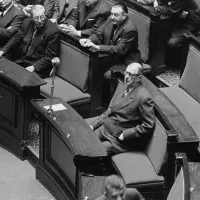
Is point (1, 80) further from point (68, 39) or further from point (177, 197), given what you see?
point (177, 197)

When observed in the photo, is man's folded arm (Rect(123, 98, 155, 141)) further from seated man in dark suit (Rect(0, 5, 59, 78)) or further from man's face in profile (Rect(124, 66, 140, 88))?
seated man in dark suit (Rect(0, 5, 59, 78))

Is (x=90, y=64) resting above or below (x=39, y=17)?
below

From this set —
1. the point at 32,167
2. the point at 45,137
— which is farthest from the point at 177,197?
the point at 32,167

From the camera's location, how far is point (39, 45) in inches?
224

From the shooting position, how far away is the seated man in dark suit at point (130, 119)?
4.33 m

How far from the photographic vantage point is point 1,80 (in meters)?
5.26

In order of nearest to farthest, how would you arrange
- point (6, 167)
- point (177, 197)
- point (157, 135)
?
point (177, 197), point (157, 135), point (6, 167)

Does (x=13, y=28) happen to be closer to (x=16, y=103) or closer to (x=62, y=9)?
(x=62, y=9)

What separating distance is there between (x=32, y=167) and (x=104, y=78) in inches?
38.5

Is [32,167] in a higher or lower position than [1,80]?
lower

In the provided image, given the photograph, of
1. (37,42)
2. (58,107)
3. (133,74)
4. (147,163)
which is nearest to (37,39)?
(37,42)

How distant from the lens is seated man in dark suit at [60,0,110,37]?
585 cm

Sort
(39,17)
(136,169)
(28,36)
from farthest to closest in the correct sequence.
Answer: (28,36) → (39,17) → (136,169)

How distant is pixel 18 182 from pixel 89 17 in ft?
5.96
